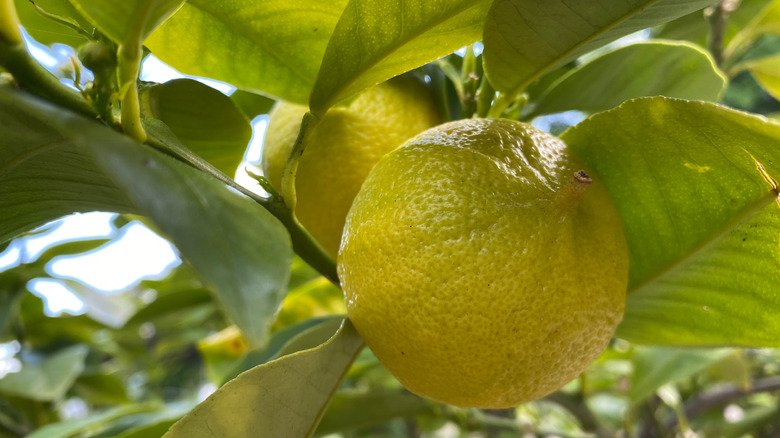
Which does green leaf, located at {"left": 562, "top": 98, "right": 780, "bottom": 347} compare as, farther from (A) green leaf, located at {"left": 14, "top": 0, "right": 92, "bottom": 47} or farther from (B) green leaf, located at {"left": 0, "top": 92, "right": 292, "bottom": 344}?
(A) green leaf, located at {"left": 14, "top": 0, "right": 92, "bottom": 47}

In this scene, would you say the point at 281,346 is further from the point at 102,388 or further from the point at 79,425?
the point at 102,388

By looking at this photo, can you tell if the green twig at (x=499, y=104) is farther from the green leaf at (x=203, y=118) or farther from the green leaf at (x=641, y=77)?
the green leaf at (x=203, y=118)

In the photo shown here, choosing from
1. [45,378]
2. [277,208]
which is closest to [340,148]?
[277,208]

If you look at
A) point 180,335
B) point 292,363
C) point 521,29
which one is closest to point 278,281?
point 292,363

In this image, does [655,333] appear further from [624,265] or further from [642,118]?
[642,118]

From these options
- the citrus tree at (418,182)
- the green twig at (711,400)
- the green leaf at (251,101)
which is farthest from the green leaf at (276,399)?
the green twig at (711,400)

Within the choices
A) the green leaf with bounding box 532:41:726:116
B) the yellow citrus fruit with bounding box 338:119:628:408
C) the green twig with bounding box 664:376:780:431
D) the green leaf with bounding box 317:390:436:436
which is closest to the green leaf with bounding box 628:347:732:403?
the green twig with bounding box 664:376:780:431
